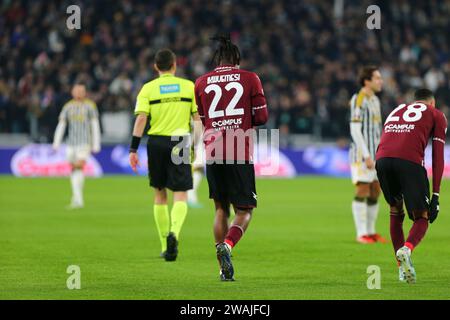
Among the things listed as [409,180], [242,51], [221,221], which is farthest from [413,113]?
[242,51]

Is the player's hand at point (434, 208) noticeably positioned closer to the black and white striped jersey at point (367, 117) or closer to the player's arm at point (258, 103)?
the player's arm at point (258, 103)

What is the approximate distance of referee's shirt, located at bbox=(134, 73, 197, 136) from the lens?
1223 centimetres

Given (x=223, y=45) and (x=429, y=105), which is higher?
(x=223, y=45)

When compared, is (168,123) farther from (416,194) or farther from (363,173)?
(363,173)

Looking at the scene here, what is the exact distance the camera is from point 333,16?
35.5 meters

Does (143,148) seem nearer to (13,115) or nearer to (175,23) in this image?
(13,115)

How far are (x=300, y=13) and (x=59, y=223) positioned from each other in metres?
20.3

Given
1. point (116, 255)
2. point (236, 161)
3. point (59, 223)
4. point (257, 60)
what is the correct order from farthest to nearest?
point (257, 60) < point (59, 223) < point (116, 255) < point (236, 161)

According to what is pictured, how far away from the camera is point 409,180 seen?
401 inches

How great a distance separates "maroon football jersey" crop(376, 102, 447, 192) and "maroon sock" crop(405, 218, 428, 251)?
0.37 meters

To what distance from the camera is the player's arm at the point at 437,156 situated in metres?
10.1

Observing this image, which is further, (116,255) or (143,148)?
(143,148)

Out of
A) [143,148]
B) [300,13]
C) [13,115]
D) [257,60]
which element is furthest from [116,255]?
[300,13]

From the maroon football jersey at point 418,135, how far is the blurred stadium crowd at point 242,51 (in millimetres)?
19514
